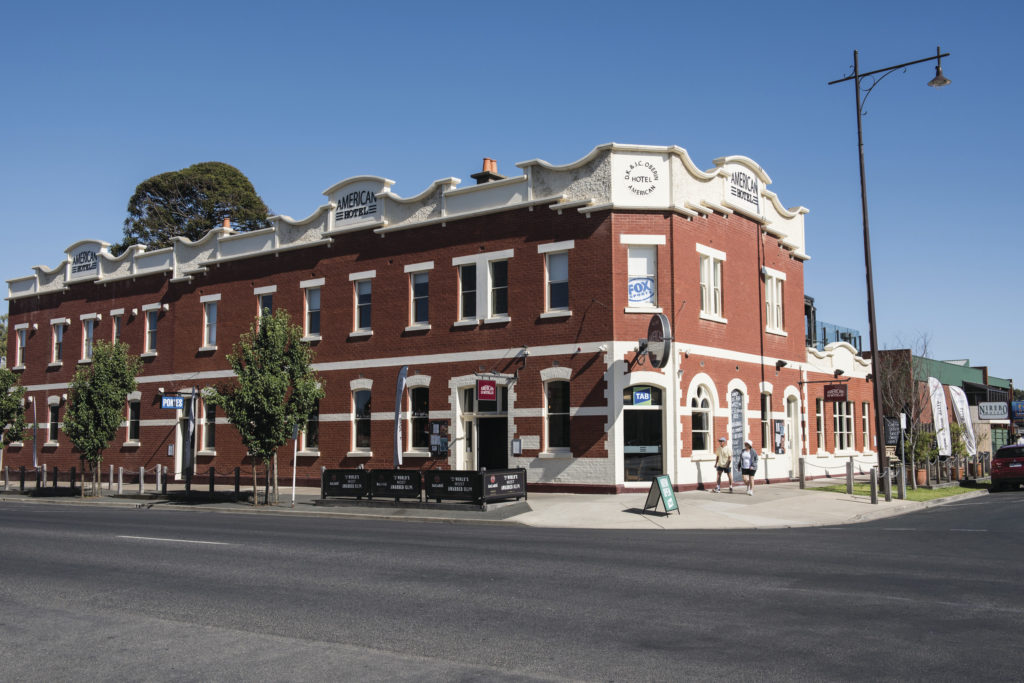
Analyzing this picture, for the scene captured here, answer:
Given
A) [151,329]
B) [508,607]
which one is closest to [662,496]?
[508,607]

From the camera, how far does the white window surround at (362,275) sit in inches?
1227

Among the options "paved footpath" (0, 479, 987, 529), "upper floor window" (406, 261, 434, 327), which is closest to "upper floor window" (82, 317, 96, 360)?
"paved footpath" (0, 479, 987, 529)

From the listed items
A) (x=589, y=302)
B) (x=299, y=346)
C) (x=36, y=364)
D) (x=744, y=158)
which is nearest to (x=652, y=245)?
(x=589, y=302)

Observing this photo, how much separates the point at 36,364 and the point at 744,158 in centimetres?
3471

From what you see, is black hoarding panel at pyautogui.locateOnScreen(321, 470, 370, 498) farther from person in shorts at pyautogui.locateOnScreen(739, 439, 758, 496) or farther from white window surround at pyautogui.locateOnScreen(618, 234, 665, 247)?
person in shorts at pyautogui.locateOnScreen(739, 439, 758, 496)

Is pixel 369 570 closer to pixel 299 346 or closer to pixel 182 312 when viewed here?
pixel 299 346

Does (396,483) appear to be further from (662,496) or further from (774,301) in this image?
(774,301)

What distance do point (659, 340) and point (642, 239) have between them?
3.39m

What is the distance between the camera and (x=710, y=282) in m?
28.2

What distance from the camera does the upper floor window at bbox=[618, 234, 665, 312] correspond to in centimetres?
2619

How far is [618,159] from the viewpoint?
86.4 feet

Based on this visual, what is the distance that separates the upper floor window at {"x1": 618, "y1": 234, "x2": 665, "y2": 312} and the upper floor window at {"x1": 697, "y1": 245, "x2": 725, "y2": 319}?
207cm

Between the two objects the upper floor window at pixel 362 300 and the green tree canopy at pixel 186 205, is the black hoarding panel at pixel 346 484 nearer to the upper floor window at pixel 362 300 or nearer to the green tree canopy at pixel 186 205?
the upper floor window at pixel 362 300

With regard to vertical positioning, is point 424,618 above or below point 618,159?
below
